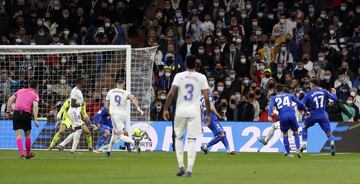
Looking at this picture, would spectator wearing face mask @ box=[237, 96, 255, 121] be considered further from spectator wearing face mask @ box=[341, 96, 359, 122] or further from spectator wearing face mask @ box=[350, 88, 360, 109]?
spectator wearing face mask @ box=[350, 88, 360, 109]

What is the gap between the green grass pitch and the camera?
1923 centimetres

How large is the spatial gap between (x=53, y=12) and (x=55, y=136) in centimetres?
1060

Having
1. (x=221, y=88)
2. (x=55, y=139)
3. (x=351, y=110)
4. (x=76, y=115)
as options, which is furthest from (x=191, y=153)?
(x=221, y=88)

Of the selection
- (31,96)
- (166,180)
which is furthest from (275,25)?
(166,180)

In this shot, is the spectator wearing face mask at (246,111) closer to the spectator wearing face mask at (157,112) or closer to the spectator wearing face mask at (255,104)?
the spectator wearing face mask at (255,104)

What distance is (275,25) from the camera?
41031 mm

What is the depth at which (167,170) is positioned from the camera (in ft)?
73.9

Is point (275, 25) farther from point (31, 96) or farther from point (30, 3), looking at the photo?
point (31, 96)

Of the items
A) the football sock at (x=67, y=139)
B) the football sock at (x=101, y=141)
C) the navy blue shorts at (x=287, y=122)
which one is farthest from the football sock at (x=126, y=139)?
the navy blue shorts at (x=287, y=122)

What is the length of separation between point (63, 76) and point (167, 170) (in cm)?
→ 1463

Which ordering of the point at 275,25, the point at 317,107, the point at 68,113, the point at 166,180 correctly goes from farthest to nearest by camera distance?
the point at 275,25 < the point at 68,113 < the point at 317,107 < the point at 166,180

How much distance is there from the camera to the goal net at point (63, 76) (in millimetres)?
35438

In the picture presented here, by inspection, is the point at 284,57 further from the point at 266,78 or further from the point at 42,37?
the point at 42,37

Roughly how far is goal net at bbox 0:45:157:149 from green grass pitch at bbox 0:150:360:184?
691 centimetres
